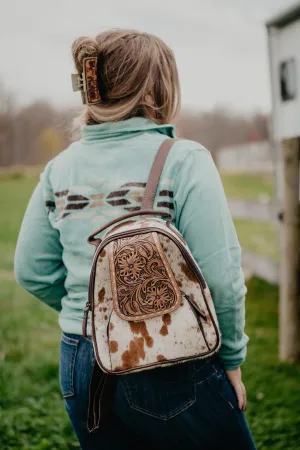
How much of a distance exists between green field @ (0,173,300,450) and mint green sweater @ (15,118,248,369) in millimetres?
1871

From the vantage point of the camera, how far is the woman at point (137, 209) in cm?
142

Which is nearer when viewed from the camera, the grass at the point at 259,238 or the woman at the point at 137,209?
the woman at the point at 137,209

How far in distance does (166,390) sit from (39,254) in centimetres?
63

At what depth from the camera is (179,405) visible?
55.8 inches

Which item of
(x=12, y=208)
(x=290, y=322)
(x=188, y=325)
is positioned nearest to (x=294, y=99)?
(x=290, y=322)

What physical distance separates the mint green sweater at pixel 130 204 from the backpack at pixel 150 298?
0.09 meters

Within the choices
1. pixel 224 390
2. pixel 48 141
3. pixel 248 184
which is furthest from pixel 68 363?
pixel 48 141

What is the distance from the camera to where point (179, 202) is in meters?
1.44

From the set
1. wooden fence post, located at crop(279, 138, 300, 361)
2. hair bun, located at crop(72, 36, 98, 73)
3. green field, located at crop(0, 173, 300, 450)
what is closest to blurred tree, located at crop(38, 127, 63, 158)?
green field, located at crop(0, 173, 300, 450)

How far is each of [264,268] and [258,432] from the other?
232cm

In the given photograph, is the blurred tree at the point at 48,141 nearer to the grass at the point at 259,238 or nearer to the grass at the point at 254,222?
the grass at the point at 254,222

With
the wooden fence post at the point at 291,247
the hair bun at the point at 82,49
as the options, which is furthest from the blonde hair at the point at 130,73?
the wooden fence post at the point at 291,247

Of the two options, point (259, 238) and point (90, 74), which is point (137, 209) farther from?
point (259, 238)

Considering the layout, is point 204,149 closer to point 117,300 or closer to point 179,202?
point 179,202
